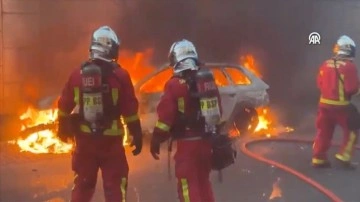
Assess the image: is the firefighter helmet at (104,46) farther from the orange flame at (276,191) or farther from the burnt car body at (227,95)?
the burnt car body at (227,95)

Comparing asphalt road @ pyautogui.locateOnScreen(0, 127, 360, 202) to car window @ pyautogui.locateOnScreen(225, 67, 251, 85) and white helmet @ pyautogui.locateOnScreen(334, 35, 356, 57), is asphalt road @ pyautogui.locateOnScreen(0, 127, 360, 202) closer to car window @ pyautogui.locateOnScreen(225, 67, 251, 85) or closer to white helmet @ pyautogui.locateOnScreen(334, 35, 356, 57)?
white helmet @ pyautogui.locateOnScreen(334, 35, 356, 57)

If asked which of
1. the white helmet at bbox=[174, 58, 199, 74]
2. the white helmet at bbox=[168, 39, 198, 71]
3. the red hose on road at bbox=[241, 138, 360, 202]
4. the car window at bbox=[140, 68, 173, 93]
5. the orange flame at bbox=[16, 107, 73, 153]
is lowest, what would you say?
the red hose on road at bbox=[241, 138, 360, 202]

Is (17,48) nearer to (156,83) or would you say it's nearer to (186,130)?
(156,83)

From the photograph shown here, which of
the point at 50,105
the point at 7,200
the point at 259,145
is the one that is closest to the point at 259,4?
the point at 259,145

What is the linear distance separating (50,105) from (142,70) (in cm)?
398

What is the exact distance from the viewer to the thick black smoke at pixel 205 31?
13195 millimetres

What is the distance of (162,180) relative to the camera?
784 cm

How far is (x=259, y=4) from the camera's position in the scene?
16672 mm

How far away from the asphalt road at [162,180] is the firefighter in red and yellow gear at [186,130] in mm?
1717

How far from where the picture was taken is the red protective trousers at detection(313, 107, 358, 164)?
8320 mm

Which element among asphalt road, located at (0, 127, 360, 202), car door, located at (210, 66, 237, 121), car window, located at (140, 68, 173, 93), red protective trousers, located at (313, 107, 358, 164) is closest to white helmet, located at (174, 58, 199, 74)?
asphalt road, located at (0, 127, 360, 202)

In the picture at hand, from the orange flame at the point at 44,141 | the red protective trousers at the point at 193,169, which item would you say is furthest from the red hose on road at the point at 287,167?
the orange flame at the point at 44,141

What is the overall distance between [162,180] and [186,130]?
2.74m

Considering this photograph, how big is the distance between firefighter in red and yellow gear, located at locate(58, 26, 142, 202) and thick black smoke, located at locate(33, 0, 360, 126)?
307 inches
